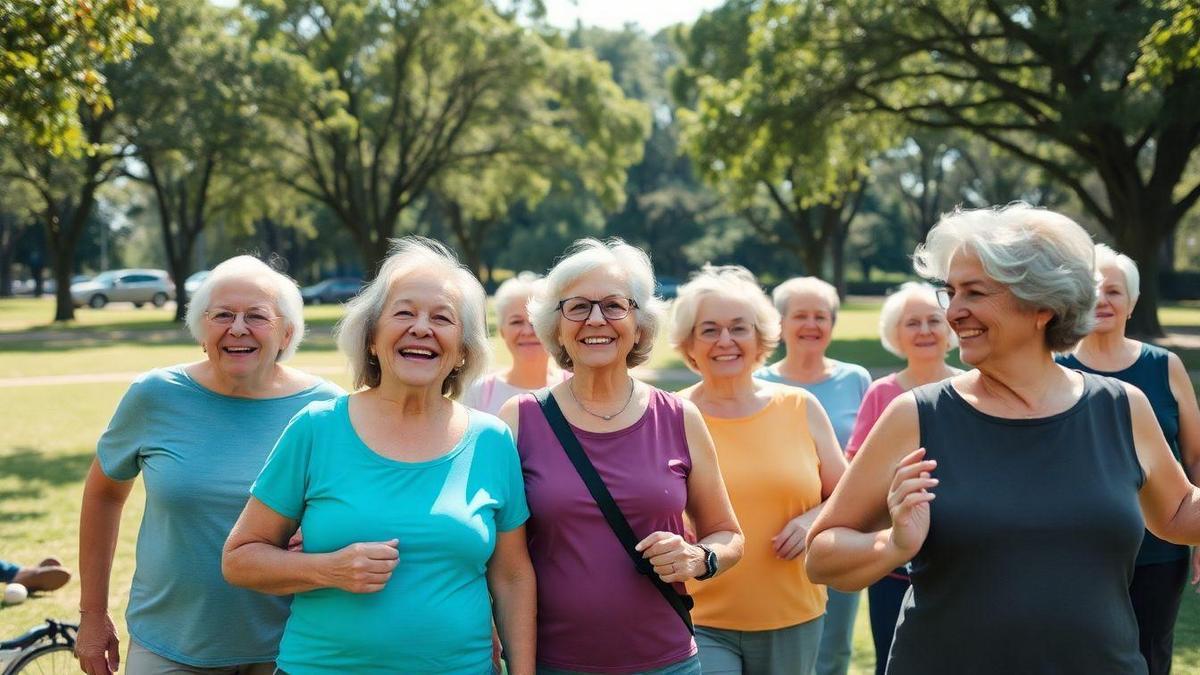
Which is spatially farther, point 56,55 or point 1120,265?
point 56,55

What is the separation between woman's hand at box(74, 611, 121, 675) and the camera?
144 inches

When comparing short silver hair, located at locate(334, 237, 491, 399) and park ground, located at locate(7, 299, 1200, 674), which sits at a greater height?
short silver hair, located at locate(334, 237, 491, 399)

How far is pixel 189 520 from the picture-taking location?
3.42 meters

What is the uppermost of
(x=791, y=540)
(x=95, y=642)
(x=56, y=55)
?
(x=56, y=55)

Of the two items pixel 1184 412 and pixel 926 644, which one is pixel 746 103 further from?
pixel 926 644

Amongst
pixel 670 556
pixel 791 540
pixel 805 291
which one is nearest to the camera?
pixel 670 556

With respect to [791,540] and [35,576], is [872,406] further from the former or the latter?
[35,576]

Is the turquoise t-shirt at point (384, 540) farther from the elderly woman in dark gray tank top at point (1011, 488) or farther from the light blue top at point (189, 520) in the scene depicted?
the elderly woman in dark gray tank top at point (1011, 488)

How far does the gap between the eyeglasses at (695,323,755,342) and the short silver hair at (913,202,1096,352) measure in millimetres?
1625

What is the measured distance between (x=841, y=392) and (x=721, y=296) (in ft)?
4.39

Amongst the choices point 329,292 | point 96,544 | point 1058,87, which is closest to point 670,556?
point 96,544

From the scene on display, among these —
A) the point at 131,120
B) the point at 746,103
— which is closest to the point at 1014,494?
the point at 746,103

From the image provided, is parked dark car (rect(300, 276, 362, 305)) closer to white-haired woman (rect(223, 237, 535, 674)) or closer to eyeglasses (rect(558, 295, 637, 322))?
eyeglasses (rect(558, 295, 637, 322))

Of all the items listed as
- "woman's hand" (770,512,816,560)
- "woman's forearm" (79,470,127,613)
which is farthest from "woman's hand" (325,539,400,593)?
"woman's hand" (770,512,816,560)
